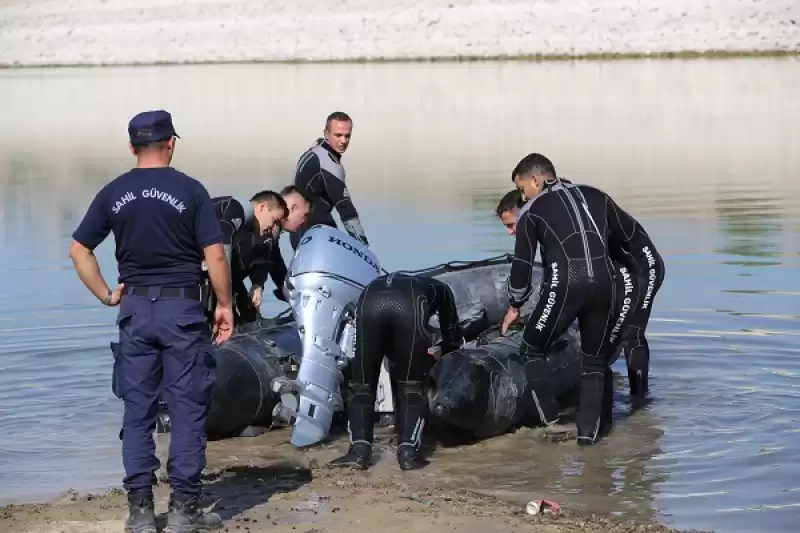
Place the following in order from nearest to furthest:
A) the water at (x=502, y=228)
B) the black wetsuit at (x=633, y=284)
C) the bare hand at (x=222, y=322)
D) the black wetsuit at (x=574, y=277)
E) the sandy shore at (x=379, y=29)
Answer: the bare hand at (x=222, y=322), the water at (x=502, y=228), the black wetsuit at (x=574, y=277), the black wetsuit at (x=633, y=284), the sandy shore at (x=379, y=29)

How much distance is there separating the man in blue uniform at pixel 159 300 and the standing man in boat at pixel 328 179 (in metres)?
4.15

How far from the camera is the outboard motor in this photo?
9039 millimetres

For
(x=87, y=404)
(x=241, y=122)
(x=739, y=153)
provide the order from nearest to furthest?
(x=87, y=404), (x=739, y=153), (x=241, y=122)

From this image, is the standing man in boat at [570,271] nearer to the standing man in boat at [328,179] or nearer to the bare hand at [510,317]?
the bare hand at [510,317]

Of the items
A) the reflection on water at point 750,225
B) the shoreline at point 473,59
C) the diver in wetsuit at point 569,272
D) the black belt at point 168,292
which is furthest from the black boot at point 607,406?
the shoreline at point 473,59

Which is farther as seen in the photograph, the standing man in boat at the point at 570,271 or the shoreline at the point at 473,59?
the shoreline at the point at 473,59

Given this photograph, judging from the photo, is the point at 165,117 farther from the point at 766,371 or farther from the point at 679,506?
the point at 766,371

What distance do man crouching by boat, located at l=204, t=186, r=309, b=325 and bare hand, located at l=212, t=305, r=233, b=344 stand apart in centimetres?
245

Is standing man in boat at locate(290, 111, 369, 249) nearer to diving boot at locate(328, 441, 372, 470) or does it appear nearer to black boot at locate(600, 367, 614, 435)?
black boot at locate(600, 367, 614, 435)

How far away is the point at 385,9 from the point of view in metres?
60.1

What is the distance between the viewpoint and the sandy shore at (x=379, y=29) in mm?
52594

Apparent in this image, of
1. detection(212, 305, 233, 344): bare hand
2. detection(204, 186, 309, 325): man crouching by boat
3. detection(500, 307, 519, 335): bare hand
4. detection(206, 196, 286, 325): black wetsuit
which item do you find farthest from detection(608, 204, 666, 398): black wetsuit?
detection(212, 305, 233, 344): bare hand

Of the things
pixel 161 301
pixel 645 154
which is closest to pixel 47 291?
pixel 161 301

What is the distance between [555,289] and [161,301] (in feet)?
9.71
